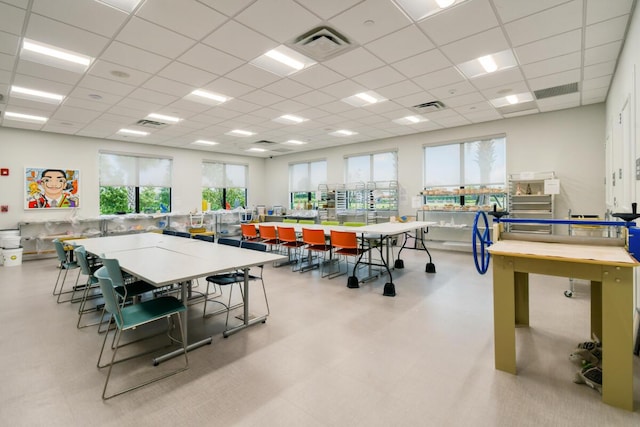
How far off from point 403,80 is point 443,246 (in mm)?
4698

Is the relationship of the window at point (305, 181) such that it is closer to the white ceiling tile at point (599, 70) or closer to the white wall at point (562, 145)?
the white wall at point (562, 145)

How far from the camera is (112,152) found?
8.16 m

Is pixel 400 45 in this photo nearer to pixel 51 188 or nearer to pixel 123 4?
pixel 123 4

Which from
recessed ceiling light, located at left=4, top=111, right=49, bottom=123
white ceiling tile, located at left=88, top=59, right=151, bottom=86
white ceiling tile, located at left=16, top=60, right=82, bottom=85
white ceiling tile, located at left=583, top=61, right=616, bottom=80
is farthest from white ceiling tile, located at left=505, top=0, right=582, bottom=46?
recessed ceiling light, located at left=4, top=111, right=49, bottom=123

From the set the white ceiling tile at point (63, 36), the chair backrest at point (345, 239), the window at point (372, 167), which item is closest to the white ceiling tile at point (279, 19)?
the white ceiling tile at point (63, 36)

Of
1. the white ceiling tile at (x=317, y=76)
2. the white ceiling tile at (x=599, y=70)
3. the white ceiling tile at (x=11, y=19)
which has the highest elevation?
the white ceiling tile at (x=317, y=76)

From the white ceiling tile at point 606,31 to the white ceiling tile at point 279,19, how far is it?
114 inches

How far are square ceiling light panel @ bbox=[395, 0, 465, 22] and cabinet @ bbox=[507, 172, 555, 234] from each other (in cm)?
465

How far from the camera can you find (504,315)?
2.24 m

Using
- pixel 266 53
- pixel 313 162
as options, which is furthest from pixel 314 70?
pixel 313 162

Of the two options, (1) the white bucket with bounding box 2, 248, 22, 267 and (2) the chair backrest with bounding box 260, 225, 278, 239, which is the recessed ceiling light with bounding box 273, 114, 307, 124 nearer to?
(2) the chair backrest with bounding box 260, 225, 278, 239

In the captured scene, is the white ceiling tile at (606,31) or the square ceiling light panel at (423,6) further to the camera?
the white ceiling tile at (606,31)

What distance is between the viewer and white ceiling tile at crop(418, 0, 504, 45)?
110 inches

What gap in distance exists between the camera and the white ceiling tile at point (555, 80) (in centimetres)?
432
